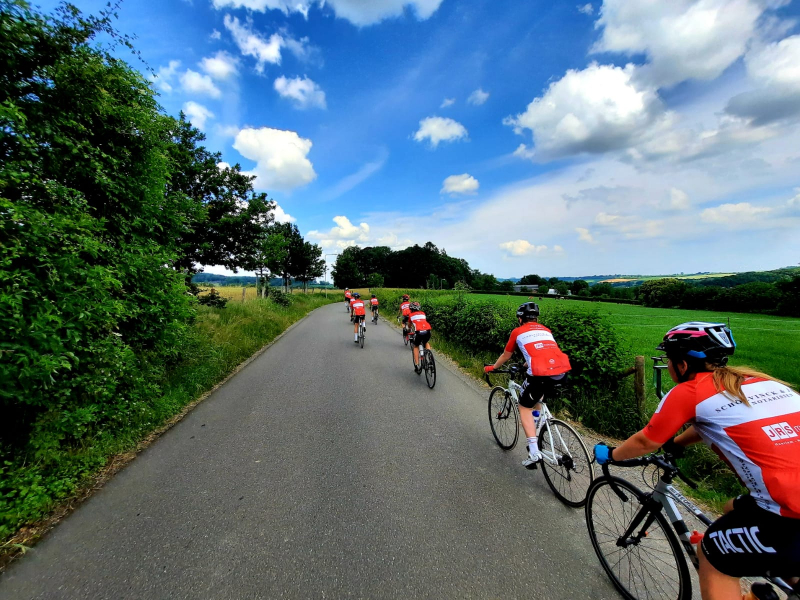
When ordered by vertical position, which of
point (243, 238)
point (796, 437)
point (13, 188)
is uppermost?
point (243, 238)

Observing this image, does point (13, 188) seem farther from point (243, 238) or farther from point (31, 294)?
point (243, 238)

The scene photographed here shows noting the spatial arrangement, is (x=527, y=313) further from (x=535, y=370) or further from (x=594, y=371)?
(x=594, y=371)

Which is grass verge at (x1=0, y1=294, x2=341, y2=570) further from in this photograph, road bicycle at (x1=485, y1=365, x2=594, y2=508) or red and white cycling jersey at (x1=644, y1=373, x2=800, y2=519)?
red and white cycling jersey at (x1=644, y1=373, x2=800, y2=519)

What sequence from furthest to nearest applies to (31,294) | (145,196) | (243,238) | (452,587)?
(243,238)
(145,196)
(31,294)
(452,587)

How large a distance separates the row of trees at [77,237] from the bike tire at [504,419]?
4.62 metres

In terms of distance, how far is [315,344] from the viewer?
11445mm

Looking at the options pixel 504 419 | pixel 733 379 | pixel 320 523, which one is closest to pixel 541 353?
pixel 504 419

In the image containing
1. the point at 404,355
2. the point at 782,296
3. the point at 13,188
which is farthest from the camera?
the point at 782,296

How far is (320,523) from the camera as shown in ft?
8.87

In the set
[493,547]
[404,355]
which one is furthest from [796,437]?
[404,355]

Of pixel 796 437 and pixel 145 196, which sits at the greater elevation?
pixel 145 196

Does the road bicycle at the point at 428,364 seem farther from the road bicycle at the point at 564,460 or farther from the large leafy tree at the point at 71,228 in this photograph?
the large leafy tree at the point at 71,228

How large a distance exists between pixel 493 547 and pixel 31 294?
4442 mm

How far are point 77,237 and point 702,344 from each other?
517cm
